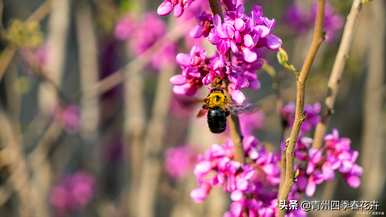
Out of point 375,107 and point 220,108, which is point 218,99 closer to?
point 220,108

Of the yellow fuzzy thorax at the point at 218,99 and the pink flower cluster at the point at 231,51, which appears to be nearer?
the pink flower cluster at the point at 231,51

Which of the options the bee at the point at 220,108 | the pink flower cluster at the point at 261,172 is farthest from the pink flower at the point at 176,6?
the pink flower cluster at the point at 261,172

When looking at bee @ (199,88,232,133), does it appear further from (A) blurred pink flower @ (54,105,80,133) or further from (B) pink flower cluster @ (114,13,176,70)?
(A) blurred pink flower @ (54,105,80,133)

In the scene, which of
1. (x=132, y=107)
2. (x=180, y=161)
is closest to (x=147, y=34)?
(x=132, y=107)

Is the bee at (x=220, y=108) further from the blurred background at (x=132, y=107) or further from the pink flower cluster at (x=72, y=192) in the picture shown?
the pink flower cluster at (x=72, y=192)

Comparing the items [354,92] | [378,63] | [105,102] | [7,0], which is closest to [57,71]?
[7,0]

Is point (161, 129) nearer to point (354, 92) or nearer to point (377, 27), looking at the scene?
point (377, 27)
